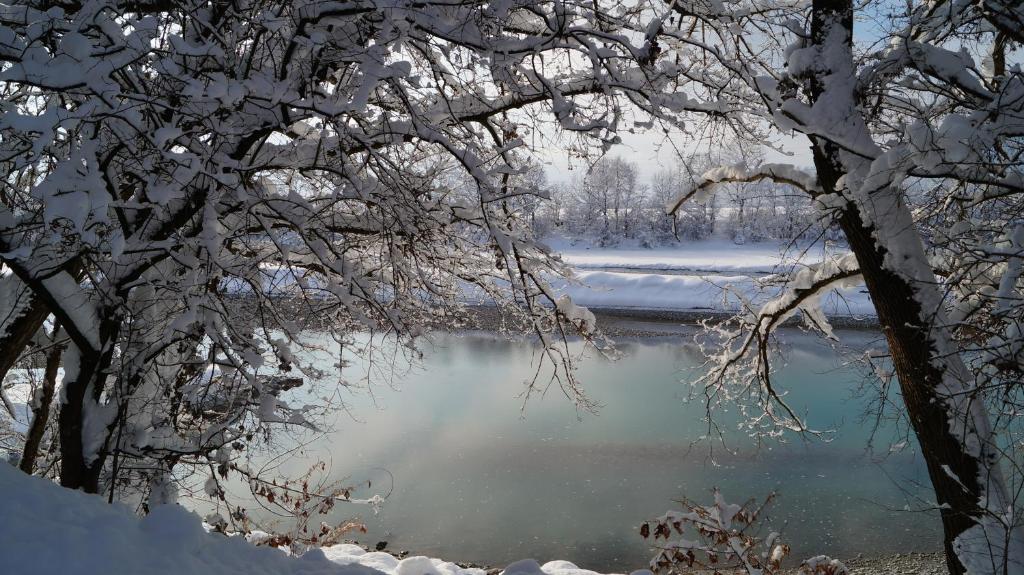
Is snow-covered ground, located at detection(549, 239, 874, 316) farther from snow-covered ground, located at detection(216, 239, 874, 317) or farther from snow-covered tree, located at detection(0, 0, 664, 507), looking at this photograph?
snow-covered tree, located at detection(0, 0, 664, 507)

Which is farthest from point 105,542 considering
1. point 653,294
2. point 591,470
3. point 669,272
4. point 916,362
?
point 669,272

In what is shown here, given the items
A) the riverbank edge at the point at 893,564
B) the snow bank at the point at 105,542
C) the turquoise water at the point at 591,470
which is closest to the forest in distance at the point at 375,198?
the snow bank at the point at 105,542

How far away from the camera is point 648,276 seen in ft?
95.5

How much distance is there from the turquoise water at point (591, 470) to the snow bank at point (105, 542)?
10.1 ft

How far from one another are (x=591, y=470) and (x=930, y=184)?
24.2 feet

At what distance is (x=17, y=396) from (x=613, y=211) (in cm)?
4285

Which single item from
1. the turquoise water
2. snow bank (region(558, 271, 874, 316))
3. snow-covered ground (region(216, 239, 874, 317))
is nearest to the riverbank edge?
the turquoise water

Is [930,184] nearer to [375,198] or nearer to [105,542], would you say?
[375,198]

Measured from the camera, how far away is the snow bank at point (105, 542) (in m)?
2.58

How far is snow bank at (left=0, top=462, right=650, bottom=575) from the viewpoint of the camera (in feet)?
8.48

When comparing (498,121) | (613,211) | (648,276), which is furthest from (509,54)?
(613,211)

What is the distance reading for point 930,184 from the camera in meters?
4.38

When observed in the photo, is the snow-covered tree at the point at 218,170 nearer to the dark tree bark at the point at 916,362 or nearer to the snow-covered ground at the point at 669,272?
the dark tree bark at the point at 916,362

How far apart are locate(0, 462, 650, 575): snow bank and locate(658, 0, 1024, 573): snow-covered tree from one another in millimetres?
3555
